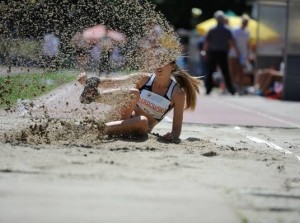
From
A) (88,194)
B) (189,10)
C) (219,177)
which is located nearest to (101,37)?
(219,177)

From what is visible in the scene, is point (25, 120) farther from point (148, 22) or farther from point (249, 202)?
point (249, 202)

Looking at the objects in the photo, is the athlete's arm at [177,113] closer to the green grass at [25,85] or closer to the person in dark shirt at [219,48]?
the green grass at [25,85]

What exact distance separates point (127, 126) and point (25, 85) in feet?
5.10

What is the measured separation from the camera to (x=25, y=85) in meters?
8.41

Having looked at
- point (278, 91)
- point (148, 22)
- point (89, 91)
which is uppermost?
point (148, 22)

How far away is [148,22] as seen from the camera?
355 inches

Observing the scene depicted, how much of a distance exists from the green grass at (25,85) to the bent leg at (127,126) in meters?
1.09

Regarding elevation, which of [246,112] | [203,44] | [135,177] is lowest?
[246,112]

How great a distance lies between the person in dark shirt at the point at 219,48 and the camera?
61.2 ft

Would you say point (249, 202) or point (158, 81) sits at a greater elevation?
point (158, 81)

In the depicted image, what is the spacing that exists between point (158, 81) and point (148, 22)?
1.28m

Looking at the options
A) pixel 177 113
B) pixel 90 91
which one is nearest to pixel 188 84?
pixel 177 113

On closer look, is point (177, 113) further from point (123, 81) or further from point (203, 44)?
point (203, 44)

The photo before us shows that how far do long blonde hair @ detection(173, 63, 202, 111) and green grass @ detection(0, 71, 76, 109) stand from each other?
1.59m
